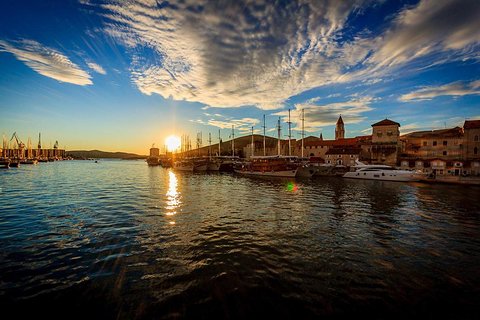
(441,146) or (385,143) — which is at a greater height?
(385,143)

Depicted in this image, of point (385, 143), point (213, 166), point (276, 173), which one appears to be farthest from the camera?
point (213, 166)

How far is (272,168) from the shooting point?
198 ft

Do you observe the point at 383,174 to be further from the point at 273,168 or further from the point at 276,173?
the point at 273,168

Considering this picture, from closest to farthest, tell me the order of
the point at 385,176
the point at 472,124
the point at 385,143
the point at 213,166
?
the point at 385,176, the point at 472,124, the point at 385,143, the point at 213,166

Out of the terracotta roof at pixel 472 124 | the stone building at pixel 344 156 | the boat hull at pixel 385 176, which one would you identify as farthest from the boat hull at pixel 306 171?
the terracotta roof at pixel 472 124

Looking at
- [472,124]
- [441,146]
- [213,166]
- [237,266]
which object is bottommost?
[237,266]

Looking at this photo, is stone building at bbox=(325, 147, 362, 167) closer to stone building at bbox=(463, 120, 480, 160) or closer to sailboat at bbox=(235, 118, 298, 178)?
stone building at bbox=(463, 120, 480, 160)

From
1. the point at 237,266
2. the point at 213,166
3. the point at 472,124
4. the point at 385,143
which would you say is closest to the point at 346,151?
the point at 385,143

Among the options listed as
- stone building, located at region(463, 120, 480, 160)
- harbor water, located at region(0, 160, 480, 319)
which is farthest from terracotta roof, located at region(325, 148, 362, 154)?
harbor water, located at region(0, 160, 480, 319)

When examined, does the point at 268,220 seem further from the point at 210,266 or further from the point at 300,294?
the point at 300,294

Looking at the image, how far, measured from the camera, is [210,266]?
28.9ft

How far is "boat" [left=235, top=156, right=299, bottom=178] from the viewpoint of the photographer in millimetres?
56250

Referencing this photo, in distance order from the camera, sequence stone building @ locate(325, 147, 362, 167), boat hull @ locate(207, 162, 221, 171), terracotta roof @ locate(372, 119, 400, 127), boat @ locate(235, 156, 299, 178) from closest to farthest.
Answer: boat @ locate(235, 156, 299, 178) → terracotta roof @ locate(372, 119, 400, 127) → stone building @ locate(325, 147, 362, 167) → boat hull @ locate(207, 162, 221, 171)

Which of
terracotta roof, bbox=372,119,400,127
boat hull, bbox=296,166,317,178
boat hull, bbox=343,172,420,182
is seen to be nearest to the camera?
boat hull, bbox=343,172,420,182
